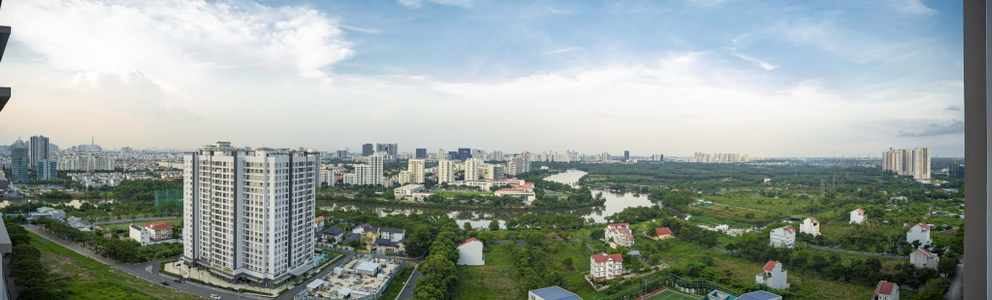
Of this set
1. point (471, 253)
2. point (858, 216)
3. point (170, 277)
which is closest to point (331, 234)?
point (170, 277)

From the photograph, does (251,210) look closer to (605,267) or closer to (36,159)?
(605,267)

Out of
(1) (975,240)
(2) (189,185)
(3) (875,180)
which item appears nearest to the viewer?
(1) (975,240)

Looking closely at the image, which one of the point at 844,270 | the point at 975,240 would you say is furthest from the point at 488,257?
the point at 975,240

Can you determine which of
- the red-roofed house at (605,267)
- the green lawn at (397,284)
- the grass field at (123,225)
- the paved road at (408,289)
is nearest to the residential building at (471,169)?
the grass field at (123,225)

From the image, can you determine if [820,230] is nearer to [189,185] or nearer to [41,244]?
[189,185]

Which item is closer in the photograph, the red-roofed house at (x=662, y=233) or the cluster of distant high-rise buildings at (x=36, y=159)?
the red-roofed house at (x=662, y=233)

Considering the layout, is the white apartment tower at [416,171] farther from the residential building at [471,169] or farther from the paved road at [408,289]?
the paved road at [408,289]

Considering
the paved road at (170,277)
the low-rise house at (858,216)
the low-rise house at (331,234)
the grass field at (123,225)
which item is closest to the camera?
the paved road at (170,277)
